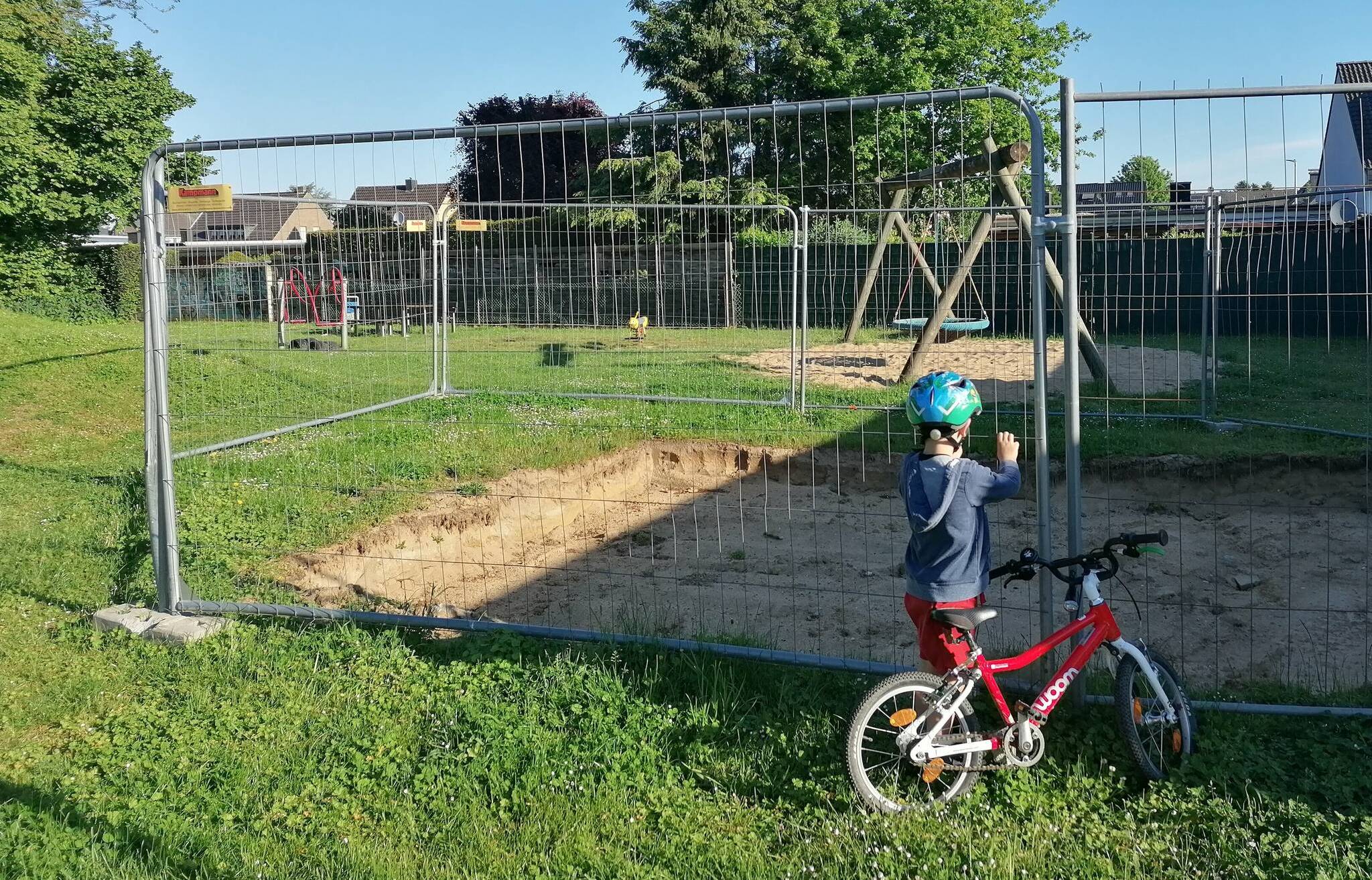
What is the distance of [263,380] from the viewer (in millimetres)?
12180

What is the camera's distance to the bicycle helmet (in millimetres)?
3771

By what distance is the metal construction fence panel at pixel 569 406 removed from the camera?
18.5 feet

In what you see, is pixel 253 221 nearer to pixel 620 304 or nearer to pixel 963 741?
pixel 620 304

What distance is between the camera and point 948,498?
375 cm

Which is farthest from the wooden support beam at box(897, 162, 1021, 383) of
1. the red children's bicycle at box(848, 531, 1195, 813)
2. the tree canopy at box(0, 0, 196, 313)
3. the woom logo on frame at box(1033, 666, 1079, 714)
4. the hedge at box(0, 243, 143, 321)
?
the hedge at box(0, 243, 143, 321)

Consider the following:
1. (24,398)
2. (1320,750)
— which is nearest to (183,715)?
(1320,750)

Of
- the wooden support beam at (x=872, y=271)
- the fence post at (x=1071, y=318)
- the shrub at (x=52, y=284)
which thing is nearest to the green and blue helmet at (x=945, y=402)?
the fence post at (x=1071, y=318)

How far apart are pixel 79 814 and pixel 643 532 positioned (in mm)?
5143

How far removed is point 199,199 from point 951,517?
13.4 ft

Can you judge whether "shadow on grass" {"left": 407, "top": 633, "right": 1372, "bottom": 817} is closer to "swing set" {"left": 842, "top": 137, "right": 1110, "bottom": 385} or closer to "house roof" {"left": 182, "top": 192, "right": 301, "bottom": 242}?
"swing set" {"left": 842, "top": 137, "right": 1110, "bottom": 385}

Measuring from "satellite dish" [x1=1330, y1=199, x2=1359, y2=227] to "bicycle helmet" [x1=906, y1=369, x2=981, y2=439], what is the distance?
4.19 metres

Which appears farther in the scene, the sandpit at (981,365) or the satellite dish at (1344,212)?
the sandpit at (981,365)

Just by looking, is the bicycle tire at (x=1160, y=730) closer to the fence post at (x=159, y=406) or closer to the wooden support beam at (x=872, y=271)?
the fence post at (x=159, y=406)

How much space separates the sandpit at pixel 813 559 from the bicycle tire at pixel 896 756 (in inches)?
51.5
